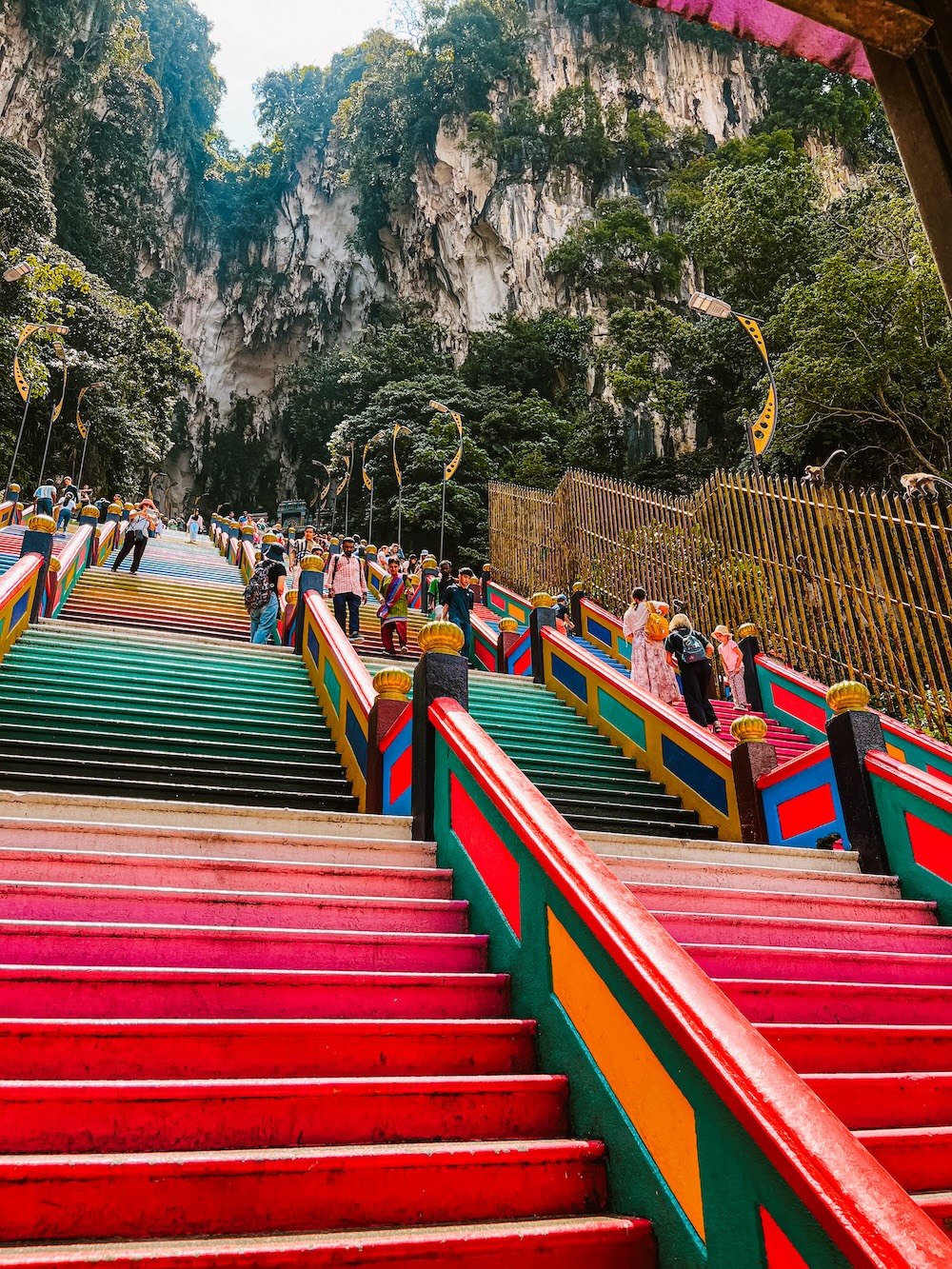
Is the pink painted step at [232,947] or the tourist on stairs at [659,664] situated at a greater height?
the tourist on stairs at [659,664]

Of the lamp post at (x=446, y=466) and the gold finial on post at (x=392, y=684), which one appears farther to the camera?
the lamp post at (x=446, y=466)

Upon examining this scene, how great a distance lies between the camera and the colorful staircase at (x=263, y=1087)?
154cm

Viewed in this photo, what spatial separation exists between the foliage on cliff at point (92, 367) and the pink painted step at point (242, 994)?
22561 mm

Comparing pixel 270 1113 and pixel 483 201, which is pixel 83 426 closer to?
pixel 483 201

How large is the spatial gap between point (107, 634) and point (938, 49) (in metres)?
7.21

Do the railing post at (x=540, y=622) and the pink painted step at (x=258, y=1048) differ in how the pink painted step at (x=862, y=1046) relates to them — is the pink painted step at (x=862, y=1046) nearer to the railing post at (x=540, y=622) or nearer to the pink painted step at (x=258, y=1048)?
the pink painted step at (x=258, y=1048)

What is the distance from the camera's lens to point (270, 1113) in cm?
183

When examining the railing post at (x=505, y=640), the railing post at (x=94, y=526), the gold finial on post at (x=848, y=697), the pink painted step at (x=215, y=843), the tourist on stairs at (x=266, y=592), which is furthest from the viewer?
the railing post at (x=94, y=526)

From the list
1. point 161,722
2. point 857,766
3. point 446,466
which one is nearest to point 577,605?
point 161,722

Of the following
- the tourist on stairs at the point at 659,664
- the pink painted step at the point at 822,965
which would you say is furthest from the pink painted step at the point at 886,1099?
the tourist on stairs at the point at 659,664

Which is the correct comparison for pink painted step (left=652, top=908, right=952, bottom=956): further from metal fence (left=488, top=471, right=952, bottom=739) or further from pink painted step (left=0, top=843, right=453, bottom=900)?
metal fence (left=488, top=471, right=952, bottom=739)

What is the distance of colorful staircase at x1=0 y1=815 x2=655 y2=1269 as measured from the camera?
1539 millimetres

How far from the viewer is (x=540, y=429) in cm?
2728

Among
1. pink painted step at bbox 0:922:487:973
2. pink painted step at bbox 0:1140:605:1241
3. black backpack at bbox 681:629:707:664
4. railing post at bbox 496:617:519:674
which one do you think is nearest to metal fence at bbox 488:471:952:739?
black backpack at bbox 681:629:707:664
